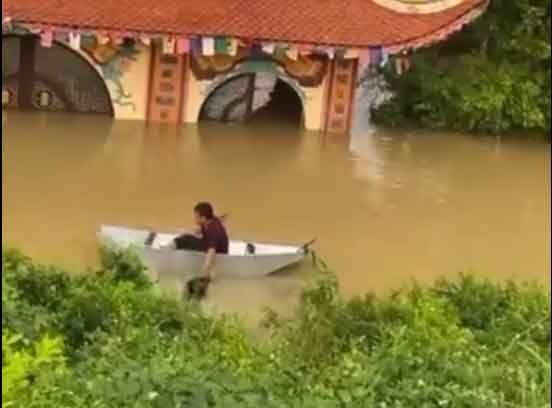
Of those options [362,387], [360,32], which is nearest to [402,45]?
[360,32]

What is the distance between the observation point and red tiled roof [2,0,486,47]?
11281 millimetres

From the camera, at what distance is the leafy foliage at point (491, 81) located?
40.8 feet

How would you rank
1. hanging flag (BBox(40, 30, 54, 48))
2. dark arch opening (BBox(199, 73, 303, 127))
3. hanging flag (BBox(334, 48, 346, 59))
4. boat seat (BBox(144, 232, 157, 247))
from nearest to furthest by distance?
1. boat seat (BBox(144, 232, 157, 247))
2. hanging flag (BBox(40, 30, 54, 48))
3. hanging flag (BBox(334, 48, 346, 59))
4. dark arch opening (BBox(199, 73, 303, 127))

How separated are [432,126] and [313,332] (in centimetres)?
638

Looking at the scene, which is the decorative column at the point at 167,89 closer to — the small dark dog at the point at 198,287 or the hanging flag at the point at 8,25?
the hanging flag at the point at 8,25

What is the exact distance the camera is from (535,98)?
12.6m

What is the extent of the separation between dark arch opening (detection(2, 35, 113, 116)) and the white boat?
333 cm

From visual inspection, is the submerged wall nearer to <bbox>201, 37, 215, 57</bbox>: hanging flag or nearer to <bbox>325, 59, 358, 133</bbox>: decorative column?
<bbox>325, 59, 358, 133</bbox>: decorative column

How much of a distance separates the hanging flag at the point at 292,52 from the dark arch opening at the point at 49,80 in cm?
162

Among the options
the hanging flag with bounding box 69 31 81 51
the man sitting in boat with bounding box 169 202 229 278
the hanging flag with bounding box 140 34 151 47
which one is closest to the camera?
the man sitting in boat with bounding box 169 202 229 278

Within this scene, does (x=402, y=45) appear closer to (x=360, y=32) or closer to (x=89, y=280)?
(x=360, y=32)

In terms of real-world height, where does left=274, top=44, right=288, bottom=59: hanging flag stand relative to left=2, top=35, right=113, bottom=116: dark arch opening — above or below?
above

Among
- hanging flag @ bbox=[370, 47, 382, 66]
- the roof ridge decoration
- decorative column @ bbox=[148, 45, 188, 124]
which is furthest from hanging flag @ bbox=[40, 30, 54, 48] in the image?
the roof ridge decoration

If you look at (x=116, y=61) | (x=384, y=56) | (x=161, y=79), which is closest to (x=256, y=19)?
(x=161, y=79)
